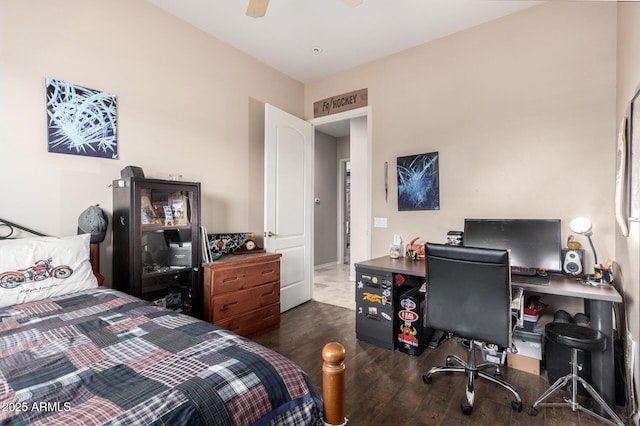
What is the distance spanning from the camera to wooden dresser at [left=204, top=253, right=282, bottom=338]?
255 cm

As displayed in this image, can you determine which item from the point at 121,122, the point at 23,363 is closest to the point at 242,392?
the point at 23,363

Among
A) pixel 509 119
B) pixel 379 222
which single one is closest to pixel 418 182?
pixel 379 222

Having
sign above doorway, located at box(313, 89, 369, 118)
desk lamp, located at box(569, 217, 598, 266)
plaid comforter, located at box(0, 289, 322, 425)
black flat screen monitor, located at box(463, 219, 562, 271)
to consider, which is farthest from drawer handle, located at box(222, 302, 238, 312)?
desk lamp, located at box(569, 217, 598, 266)

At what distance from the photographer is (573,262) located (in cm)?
229

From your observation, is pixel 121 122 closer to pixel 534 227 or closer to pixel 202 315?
pixel 202 315

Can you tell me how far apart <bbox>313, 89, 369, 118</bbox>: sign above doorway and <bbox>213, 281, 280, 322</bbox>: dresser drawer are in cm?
231

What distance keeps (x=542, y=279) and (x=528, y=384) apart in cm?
76

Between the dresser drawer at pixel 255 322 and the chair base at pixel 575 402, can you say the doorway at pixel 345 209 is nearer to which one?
the dresser drawer at pixel 255 322

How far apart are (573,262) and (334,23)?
2869mm

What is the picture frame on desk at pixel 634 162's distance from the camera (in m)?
1.52

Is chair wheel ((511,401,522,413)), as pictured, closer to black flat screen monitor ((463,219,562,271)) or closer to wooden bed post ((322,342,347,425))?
black flat screen monitor ((463,219,562,271))

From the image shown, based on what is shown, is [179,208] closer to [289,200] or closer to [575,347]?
[289,200]

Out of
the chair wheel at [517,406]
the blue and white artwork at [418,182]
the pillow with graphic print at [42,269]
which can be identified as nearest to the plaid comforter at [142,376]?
the pillow with graphic print at [42,269]

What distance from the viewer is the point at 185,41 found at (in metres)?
2.88
